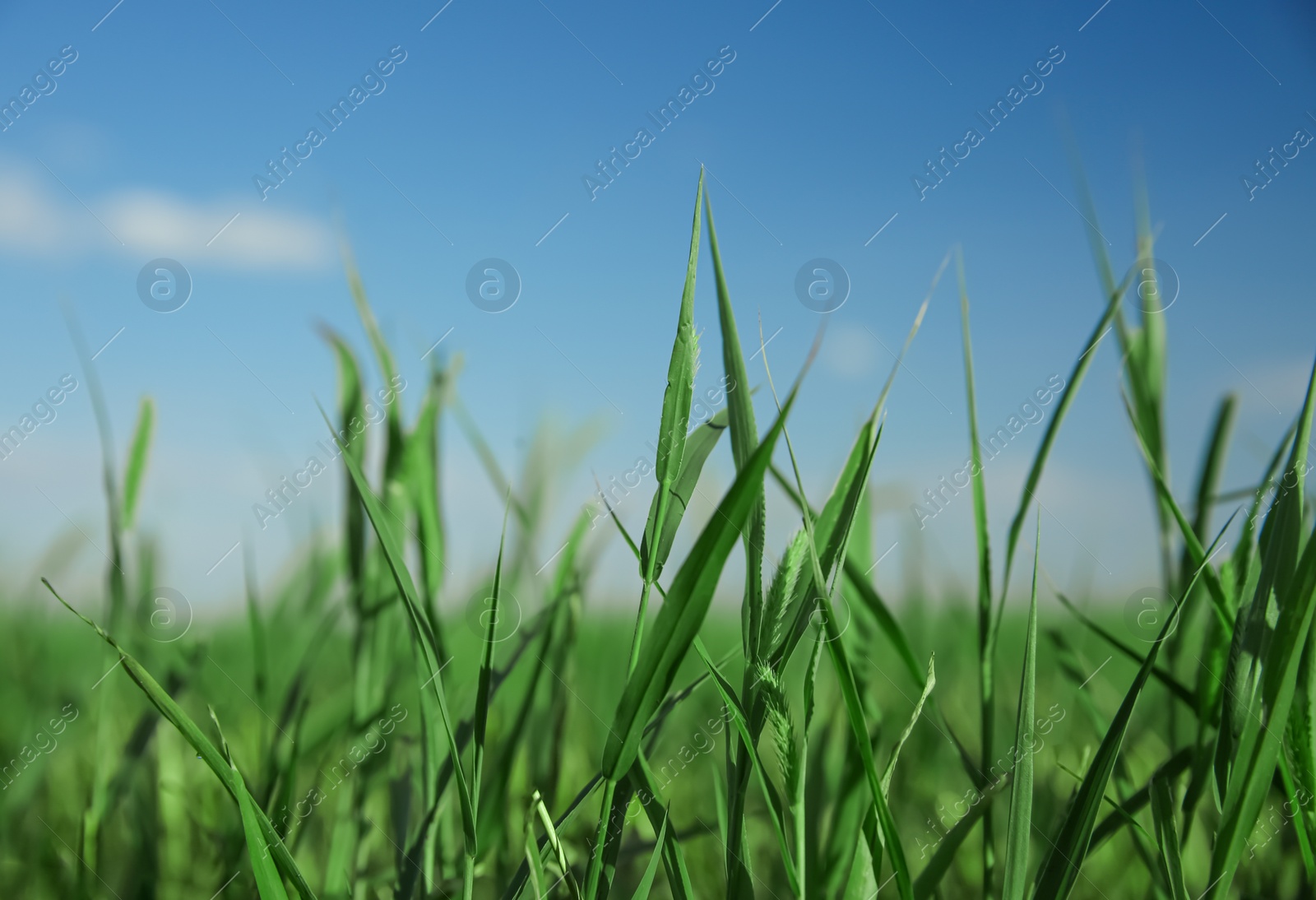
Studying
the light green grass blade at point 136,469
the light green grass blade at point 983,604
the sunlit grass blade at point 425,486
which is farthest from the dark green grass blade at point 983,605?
the light green grass blade at point 136,469

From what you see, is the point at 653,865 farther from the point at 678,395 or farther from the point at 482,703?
the point at 678,395

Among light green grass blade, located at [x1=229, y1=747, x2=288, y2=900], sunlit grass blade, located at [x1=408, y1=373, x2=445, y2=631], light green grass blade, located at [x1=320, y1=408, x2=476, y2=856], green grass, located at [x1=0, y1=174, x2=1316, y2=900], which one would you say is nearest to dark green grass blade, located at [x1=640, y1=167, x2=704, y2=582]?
green grass, located at [x1=0, y1=174, x2=1316, y2=900]

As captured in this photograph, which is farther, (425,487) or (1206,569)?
(425,487)

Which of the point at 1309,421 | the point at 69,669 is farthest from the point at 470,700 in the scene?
the point at 69,669

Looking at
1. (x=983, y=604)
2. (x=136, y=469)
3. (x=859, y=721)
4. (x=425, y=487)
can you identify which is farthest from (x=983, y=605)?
(x=136, y=469)

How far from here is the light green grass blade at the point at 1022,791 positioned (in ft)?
1.49

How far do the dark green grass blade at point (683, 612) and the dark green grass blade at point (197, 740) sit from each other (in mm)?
189

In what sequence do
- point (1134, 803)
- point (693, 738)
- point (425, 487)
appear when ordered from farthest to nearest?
1. point (693, 738)
2. point (425, 487)
3. point (1134, 803)

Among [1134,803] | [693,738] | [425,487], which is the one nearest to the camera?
[1134,803]

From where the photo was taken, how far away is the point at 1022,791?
0.46m

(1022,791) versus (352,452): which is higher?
(352,452)

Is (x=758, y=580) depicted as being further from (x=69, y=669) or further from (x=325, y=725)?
(x=69, y=669)

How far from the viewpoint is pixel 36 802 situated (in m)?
1.10

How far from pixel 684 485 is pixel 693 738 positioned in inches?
41.2
